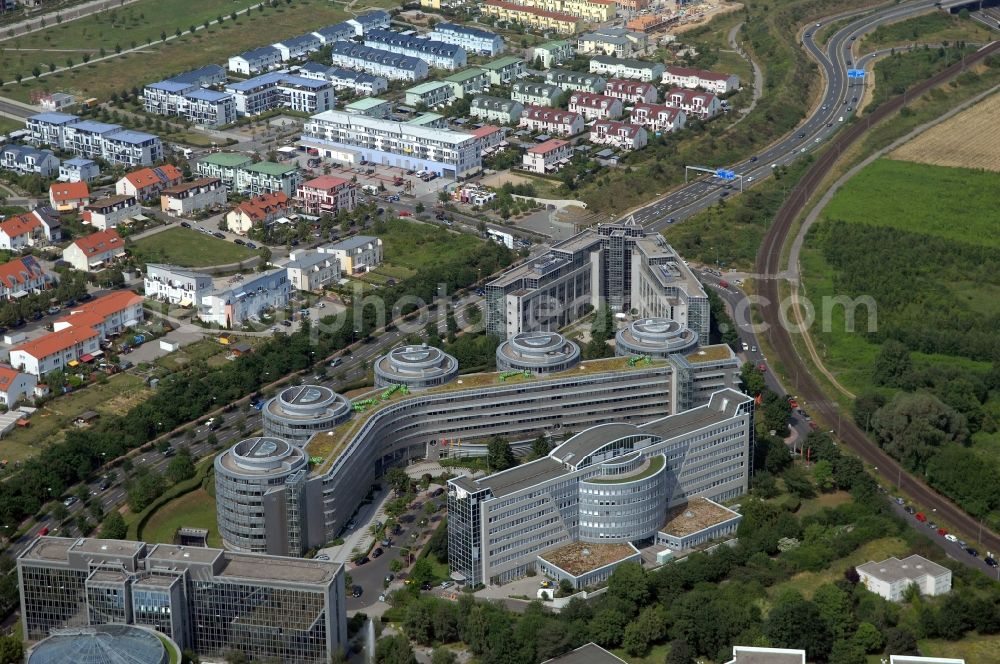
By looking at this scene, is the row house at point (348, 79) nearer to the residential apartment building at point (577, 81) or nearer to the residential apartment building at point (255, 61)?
the residential apartment building at point (255, 61)

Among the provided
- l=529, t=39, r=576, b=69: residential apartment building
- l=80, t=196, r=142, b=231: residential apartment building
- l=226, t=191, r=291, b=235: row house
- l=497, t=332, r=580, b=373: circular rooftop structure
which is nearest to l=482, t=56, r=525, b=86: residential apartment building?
l=529, t=39, r=576, b=69: residential apartment building

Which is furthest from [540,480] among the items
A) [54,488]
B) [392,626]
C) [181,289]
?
[181,289]

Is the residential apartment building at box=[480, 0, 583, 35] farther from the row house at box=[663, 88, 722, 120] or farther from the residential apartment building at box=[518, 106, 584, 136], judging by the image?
the residential apartment building at box=[518, 106, 584, 136]

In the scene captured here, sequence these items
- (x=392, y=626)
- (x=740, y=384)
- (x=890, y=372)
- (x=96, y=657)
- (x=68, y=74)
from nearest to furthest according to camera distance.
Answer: (x=96, y=657) < (x=392, y=626) < (x=740, y=384) < (x=890, y=372) < (x=68, y=74)

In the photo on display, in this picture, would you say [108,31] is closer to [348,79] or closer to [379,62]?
[379,62]

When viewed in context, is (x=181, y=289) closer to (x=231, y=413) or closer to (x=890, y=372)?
(x=231, y=413)

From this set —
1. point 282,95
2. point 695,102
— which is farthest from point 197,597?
point 695,102
